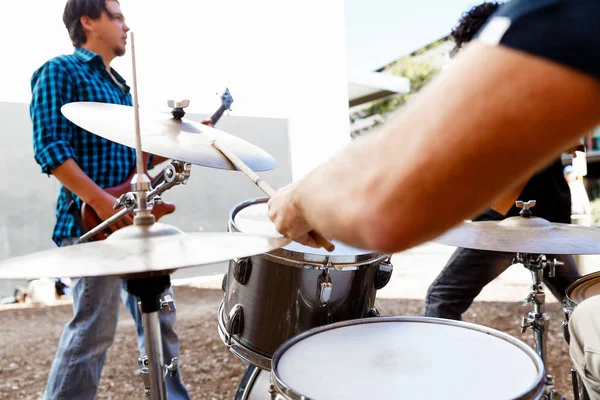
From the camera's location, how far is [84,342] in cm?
165

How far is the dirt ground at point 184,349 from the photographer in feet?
8.30

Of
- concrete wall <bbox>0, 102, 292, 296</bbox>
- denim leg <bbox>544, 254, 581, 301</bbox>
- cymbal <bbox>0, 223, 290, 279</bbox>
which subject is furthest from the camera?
concrete wall <bbox>0, 102, 292, 296</bbox>

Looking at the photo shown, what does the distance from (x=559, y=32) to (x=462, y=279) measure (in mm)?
1854

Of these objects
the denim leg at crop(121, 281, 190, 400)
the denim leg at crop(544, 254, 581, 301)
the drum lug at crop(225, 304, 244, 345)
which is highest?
the drum lug at crop(225, 304, 244, 345)

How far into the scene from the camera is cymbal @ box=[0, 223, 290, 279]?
732 mm

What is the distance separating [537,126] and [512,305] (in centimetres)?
405

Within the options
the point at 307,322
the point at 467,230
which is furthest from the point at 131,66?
the point at 467,230

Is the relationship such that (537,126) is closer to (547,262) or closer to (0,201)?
(547,262)

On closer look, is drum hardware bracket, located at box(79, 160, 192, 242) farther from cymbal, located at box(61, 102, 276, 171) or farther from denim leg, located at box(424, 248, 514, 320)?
denim leg, located at box(424, 248, 514, 320)

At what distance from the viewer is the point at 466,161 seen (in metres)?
0.40

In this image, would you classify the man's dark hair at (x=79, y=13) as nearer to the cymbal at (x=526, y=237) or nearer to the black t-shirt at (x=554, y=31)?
the cymbal at (x=526, y=237)

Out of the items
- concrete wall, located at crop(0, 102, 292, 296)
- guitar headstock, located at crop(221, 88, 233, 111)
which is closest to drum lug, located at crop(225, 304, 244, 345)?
guitar headstock, located at crop(221, 88, 233, 111)

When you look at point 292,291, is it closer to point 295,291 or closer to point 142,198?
point 295,291

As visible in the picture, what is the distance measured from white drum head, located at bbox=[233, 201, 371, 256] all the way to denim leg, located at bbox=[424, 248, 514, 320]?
905 millimetres
